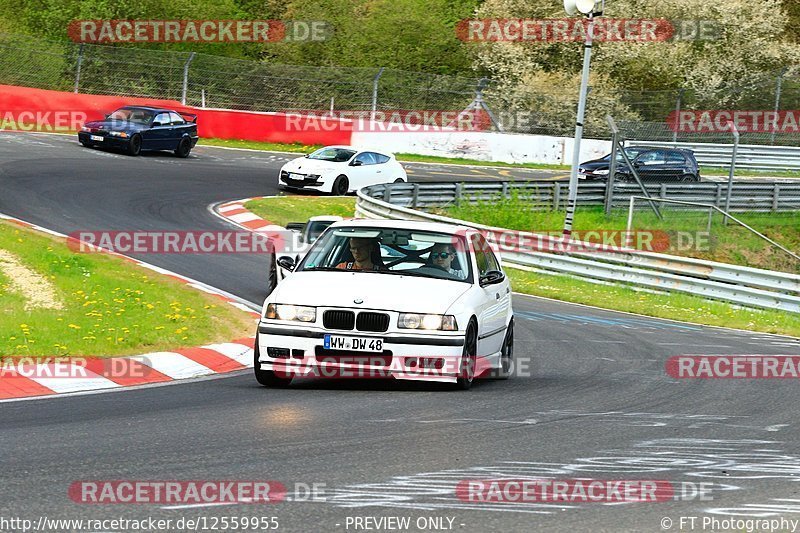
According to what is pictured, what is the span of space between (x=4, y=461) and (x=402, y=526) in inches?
93.6

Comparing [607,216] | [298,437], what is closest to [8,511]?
[298,437]

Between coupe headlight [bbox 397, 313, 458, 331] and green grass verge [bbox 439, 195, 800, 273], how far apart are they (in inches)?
689

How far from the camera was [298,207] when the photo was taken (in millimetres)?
28859

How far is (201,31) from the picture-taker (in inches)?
1973

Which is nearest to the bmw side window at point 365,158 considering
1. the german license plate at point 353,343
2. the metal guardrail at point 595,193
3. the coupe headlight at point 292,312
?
the metal guardrail at point 595,193

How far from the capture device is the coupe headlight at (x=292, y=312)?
10.1 metres

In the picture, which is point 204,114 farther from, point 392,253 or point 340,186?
point 392,253

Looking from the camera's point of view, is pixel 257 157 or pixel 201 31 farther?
pixel 201 31

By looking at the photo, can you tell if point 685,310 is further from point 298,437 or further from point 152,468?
point 152,468
